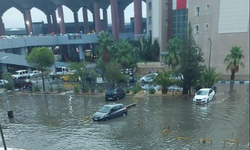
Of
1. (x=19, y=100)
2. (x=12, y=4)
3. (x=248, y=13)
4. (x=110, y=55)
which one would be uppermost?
(x=12, y=4)

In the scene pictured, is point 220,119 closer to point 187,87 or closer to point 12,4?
point 187,87

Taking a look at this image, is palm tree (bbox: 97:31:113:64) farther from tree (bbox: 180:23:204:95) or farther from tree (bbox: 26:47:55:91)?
tree (bbox: 180:23:204:95)

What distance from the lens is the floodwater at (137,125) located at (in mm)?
13695

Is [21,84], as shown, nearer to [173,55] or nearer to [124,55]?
[124,55]

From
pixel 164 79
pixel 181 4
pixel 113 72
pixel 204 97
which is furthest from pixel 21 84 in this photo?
pixel 181 4

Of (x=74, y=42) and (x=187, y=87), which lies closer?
(x=187, y=87)

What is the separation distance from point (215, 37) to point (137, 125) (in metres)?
27.6

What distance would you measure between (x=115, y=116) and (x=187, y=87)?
10834 millimetres

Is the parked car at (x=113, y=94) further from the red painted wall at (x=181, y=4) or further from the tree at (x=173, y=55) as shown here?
the red painted wall at (x=181, y=4)

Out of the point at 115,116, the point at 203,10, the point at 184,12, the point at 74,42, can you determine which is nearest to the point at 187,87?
the point at 115,116

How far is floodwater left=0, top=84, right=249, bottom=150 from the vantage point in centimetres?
1370

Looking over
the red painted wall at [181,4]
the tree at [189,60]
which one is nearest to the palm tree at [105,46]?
the red painted wall at [181,4]

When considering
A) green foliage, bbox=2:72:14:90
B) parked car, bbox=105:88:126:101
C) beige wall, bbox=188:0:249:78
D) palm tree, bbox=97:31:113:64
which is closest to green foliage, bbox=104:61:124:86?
parked car, bbox=105:88:126:101

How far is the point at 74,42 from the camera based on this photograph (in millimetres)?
58219
